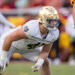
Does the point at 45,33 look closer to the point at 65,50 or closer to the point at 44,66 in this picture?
the point at 44,66

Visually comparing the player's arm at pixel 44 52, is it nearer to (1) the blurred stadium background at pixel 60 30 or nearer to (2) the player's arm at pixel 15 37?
(2) the player's arm at pixel 15 37

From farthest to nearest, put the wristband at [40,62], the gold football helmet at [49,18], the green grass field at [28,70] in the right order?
the green grass field at [28,70], the wristband at [40,62], the gold football helmet at [49,18]

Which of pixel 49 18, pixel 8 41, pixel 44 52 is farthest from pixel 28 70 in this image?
pixel 49 18

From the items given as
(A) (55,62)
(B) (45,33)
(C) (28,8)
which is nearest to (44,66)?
(B) (45,33)

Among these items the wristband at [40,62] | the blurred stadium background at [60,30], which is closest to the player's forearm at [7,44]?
the wristband at [40,62]

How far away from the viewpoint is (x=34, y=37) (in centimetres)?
616

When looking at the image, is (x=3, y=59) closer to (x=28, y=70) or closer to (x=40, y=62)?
(x=40, y=62)

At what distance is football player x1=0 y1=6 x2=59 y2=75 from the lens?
6102 mm

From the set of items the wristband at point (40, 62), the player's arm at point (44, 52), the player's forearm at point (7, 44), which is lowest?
the wristband at point (40, 62)

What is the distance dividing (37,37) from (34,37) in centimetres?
5

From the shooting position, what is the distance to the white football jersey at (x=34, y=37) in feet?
20.0

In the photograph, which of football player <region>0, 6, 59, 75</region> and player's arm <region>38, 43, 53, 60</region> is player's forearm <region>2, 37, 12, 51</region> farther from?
player's arm <region>38, 43, 53, 60</region>

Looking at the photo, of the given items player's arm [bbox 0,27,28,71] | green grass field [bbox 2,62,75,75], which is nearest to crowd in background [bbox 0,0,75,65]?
green grass field [bbox 2,62,75,75]

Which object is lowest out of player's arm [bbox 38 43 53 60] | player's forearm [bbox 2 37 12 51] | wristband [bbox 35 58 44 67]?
wristband [bbox 35 58 44 67]
